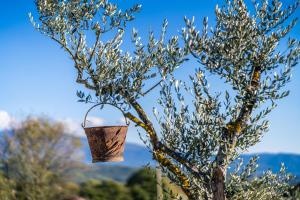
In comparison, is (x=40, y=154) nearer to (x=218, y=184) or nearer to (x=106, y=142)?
(x=106, y=142)

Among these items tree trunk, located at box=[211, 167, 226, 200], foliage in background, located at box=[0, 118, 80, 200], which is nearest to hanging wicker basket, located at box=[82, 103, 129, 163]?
tree trunk, located at box=[211, 167, 226, 200]

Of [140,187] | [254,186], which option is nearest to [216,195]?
[254,186]

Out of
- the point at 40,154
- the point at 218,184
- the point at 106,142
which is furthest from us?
the point at 40,154

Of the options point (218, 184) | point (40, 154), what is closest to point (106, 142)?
point (218, 184)

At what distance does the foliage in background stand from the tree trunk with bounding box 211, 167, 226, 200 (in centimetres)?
2345

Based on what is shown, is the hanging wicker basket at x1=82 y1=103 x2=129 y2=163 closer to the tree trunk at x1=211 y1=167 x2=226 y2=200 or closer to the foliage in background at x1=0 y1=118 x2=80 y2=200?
the tree trunk at x1=211 y1=167 x2=226 y2=200

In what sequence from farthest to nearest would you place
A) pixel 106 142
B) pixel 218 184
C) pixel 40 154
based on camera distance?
1. pixel 40 154
2. pixel 106 142
3. pixel 218 184

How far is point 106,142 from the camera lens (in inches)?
293

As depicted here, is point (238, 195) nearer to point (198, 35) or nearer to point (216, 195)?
point (216, 195)

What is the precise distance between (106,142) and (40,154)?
24.9 meters

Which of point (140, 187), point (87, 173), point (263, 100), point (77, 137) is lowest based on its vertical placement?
point (263, 100)

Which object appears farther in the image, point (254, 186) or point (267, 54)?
point (254, 186)

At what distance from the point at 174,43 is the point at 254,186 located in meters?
2.75

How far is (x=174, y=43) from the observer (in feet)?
23.2
